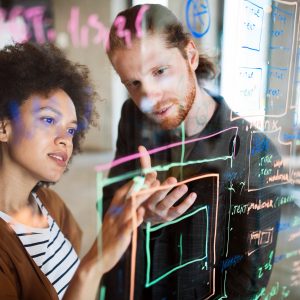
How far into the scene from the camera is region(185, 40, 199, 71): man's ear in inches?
39.8

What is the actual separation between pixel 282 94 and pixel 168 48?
27.3 inches

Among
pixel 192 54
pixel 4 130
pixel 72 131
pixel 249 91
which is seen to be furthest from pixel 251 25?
pixel 4 130

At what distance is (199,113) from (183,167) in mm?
154

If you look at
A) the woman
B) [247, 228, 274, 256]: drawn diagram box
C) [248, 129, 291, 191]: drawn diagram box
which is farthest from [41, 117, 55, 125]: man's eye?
[247, 228, 274, 256]: drawn diagram box

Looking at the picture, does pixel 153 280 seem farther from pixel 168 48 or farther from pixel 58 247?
pixel 168 48

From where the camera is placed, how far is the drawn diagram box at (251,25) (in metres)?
1.21

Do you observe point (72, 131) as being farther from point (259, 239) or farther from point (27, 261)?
point (259, 239)

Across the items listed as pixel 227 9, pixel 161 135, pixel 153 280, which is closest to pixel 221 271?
pixel 153 280

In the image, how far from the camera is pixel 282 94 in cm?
149

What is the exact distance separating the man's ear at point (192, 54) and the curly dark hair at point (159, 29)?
1cm

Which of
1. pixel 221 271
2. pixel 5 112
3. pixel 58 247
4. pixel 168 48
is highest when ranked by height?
pixel 168 48

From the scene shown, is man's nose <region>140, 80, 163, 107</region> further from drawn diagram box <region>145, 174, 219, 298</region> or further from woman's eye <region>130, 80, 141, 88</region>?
drawn diagram box <region>145, 174, 219, 298</region>

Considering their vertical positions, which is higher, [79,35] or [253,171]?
[79,35]

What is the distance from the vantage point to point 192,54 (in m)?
1.02
